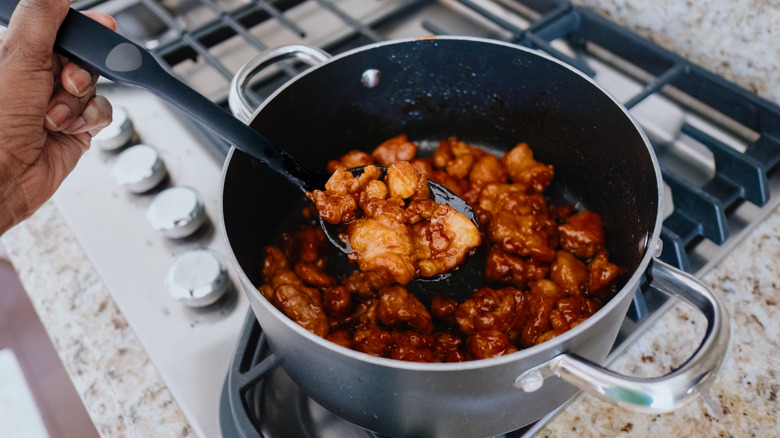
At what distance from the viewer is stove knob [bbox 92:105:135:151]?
1204mm

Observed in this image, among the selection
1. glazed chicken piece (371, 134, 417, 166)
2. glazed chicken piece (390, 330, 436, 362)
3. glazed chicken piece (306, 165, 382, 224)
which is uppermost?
glazed chicken piece (306, 165, 382, 224)

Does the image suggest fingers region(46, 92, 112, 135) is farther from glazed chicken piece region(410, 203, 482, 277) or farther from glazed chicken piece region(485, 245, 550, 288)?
glazed chicken piece region(485, 245, 550, 288)

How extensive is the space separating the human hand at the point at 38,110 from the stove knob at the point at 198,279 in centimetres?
26

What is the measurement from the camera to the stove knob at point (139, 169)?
3.73 feet

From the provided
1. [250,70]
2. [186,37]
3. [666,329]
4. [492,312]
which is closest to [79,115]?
[250,70]

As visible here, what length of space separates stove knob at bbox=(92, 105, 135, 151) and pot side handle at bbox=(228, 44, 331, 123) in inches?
14.7

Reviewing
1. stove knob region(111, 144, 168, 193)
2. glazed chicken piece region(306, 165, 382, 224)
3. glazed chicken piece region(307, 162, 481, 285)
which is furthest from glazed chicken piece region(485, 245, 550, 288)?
stove knob region(111, 144, 168, 193)

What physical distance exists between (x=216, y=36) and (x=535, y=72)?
764 millimetres

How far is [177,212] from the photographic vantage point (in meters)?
1.07

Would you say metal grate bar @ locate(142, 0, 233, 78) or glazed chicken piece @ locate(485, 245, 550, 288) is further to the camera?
metal grate bar @ locate(142, 0, 233, 78)

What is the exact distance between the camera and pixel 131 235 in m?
1.12

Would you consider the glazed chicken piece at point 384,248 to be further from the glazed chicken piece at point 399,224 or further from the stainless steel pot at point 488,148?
the stainless steel pot at point 488,148

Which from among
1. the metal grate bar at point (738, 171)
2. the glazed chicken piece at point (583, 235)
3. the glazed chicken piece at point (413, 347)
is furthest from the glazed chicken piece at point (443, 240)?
the metal grate bar at point (738, 171)

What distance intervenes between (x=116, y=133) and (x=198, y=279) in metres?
0.43
